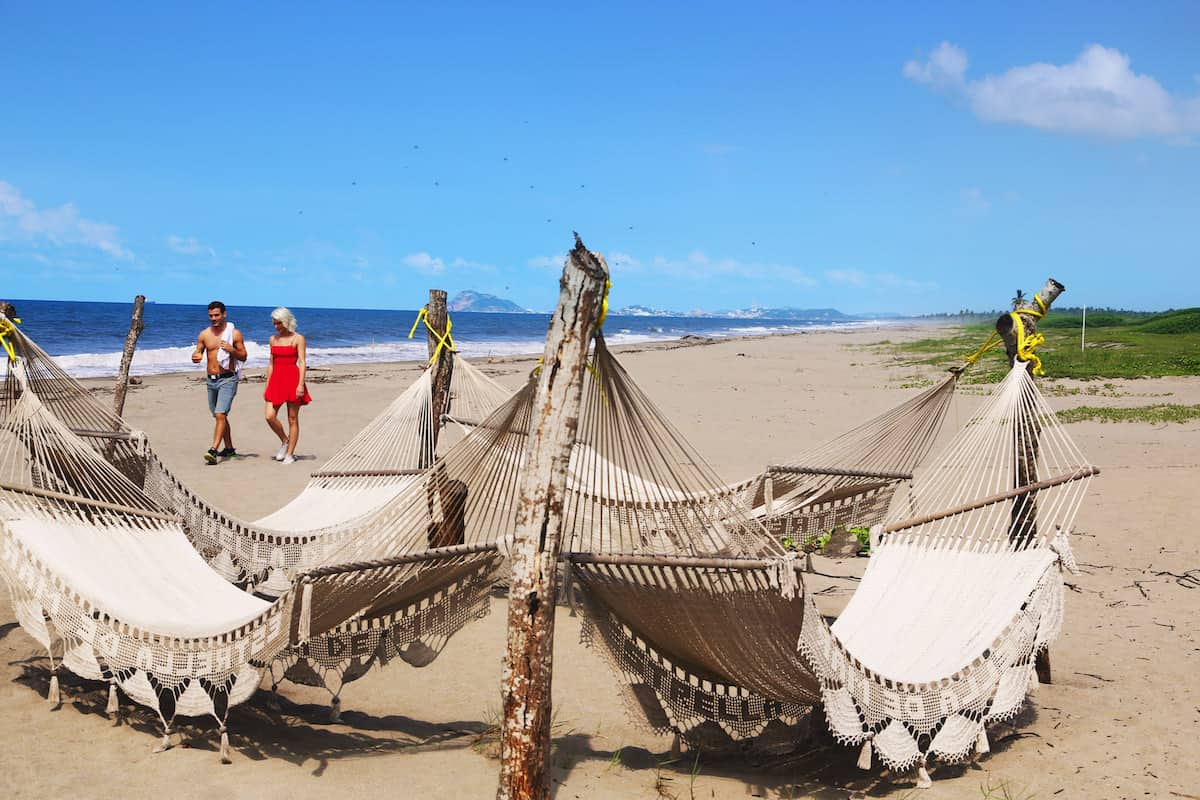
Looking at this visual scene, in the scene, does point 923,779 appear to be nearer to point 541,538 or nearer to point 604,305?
point 541,538

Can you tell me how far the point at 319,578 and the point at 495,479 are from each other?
749 millimetres

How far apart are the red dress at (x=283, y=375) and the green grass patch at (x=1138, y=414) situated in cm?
698

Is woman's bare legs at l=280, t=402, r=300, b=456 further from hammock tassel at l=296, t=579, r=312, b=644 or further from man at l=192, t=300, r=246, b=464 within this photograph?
hammock tassel at l=296, t=579, r=312, b=644

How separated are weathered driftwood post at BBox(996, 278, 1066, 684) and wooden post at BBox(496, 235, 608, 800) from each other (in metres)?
1.99

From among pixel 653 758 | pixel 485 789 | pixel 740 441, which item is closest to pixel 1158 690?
pixel 653 758

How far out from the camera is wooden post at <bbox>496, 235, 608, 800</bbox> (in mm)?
2336

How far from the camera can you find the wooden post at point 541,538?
→ 2336 mm

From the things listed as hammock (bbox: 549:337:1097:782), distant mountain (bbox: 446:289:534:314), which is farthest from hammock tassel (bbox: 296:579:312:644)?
distant mountain (bbox: 446:289:534:314)

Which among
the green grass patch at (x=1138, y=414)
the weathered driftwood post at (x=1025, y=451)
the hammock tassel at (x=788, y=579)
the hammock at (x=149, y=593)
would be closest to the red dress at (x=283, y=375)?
the hammock at (x=149, y=593)

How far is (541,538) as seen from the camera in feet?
7.70

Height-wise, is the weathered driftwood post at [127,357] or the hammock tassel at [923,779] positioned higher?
the weathered driftwood post at [127,357]

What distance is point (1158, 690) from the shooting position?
10.8ft

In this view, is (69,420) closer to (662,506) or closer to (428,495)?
(428,495)

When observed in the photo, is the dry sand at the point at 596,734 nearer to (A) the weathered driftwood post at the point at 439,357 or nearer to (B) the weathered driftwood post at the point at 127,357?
(A) the weathered driftwood post at the point at 439,357
